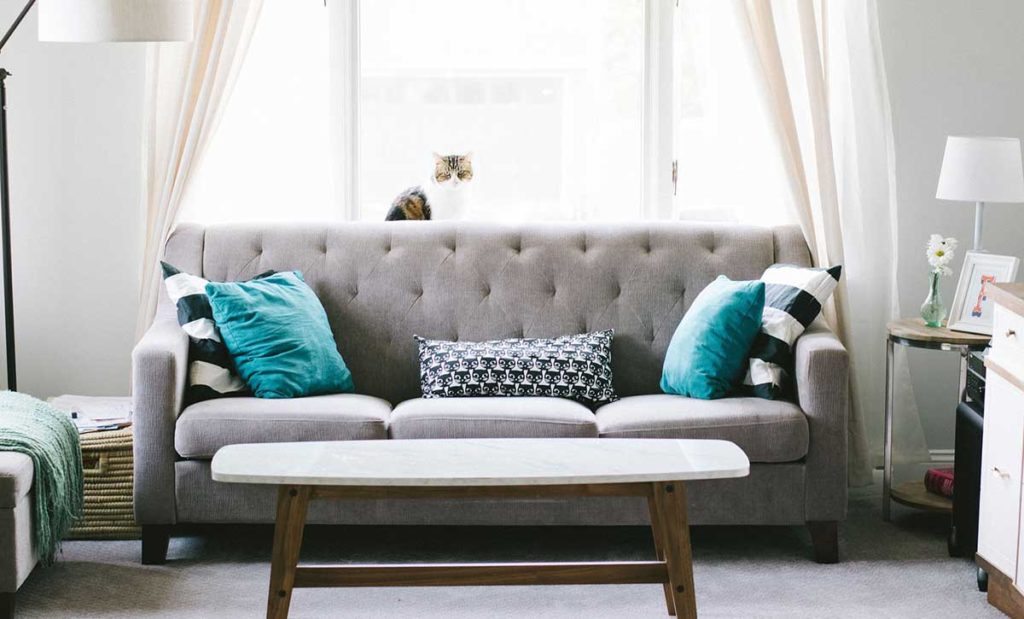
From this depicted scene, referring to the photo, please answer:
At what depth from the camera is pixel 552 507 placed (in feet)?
10.6

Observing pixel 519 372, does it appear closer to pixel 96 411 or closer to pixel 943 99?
pixel 96 411

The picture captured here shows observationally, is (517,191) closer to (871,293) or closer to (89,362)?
(871,293)

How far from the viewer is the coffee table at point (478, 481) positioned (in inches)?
95.4

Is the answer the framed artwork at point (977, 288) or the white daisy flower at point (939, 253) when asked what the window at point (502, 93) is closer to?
the white daisy flower at point (939, 253)

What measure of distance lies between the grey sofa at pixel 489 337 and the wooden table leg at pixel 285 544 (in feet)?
2.03

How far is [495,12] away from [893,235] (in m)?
1.53

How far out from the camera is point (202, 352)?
133 inches

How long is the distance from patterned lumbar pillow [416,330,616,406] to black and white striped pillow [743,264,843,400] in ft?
1.44

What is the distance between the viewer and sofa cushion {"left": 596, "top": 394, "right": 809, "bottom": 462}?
3.19 meters

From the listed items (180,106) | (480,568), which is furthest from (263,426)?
(180,106)

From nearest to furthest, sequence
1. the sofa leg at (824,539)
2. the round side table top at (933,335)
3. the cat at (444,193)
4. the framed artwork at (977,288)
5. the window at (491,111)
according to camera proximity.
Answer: the sofa leg at (824,539)
the round side table top at (933,335)
the framed artwork at (977,288)
the cat at (444,193)
the window at (491,111)

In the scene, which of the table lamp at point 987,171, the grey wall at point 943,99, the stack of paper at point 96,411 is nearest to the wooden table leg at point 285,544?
the stack of paper at point 96,411

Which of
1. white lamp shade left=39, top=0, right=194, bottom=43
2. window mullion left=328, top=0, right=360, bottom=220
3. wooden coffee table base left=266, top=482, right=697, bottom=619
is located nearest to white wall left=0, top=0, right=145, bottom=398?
window mullion left=328, top=0, right=360, bottom=220

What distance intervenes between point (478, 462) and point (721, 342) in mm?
1088
